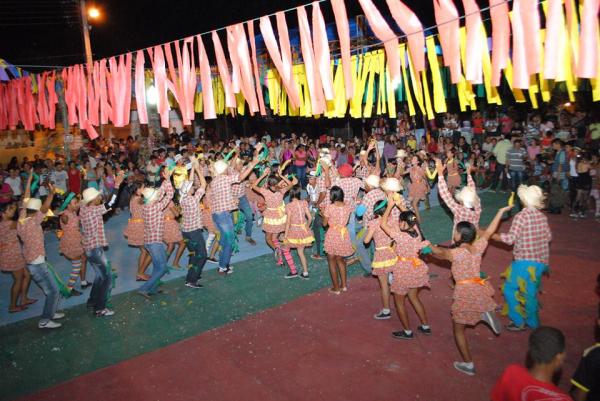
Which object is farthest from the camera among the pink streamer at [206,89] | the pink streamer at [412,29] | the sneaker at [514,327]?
the pink streamer at [206,89]

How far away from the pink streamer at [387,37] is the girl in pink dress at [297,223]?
3.13 metres

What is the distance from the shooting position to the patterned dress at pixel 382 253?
554cm

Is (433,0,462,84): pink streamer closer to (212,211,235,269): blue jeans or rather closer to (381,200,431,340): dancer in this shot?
(381,200,431,340): dancer

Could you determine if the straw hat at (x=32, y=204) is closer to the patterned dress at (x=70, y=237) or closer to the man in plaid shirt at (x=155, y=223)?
the patterned dress at (x=70, y=237)

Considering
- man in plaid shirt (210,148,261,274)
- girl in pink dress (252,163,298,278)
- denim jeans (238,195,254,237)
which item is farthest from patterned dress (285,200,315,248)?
denim jeans (238,195,254,237)

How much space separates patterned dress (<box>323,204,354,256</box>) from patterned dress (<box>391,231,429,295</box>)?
1.23 meters

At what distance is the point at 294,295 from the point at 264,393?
7.78 feet

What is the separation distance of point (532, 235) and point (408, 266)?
4.87 ft

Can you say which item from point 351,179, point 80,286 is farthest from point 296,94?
point 80,286

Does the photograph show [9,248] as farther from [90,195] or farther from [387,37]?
[387,37]

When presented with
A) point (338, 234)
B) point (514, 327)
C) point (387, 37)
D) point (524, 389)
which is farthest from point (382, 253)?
point (524, 389)

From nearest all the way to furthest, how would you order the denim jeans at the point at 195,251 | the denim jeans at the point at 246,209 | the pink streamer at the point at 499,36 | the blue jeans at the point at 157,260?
the pink streamer at the point at 499,36, the blue jeans at the point at 157,260, the denim jeans at the point at 195,251, the denim jeans at the point at 246,209

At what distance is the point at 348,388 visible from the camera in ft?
14.4

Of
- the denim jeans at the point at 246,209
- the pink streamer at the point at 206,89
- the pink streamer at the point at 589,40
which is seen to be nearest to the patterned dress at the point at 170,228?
the denim jeans at the point at 246,209
